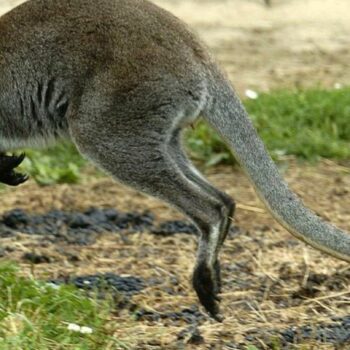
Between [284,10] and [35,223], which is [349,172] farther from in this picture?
[284,10]

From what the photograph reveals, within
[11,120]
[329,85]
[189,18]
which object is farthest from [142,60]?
[189,18]

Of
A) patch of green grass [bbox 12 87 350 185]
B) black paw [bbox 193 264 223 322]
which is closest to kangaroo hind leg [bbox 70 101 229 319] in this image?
black paw [bbox 193 264 223 322]

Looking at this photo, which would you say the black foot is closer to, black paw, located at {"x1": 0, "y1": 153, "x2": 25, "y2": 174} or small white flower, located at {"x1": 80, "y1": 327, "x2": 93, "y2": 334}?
black paw, located at {"x1": 0, "y1": 153, "x2": 25, "y2": 174}

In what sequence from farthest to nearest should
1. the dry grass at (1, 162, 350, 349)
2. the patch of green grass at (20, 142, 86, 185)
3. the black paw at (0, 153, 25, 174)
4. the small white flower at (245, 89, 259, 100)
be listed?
the small white flower at (245, 89, 259, 100) → the patch of green grass at (20, 142, 86, 185) → the black paw at (0, 153, 25, 174) → the dry grass at (1, 162, 350, 349)

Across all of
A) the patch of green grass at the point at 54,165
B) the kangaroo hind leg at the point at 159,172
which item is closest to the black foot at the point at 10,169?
the kangaroo hind leg at the point at 159,172

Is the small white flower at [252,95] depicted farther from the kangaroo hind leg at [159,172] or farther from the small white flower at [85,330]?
the small white flower at [85,330]

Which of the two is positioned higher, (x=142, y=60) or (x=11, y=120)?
(x=142, y=60)

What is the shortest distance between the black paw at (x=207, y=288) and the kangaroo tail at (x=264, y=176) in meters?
0.45

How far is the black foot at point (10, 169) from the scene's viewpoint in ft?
22.5

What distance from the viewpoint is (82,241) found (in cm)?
752

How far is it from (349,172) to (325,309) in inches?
107

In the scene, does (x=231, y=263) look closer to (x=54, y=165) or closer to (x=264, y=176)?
(x=264, y=176)

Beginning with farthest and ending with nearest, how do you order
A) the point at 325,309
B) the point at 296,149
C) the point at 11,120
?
the point at 296,149 → the point at 11,120 → the point at 325,309

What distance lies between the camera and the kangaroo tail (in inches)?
234
